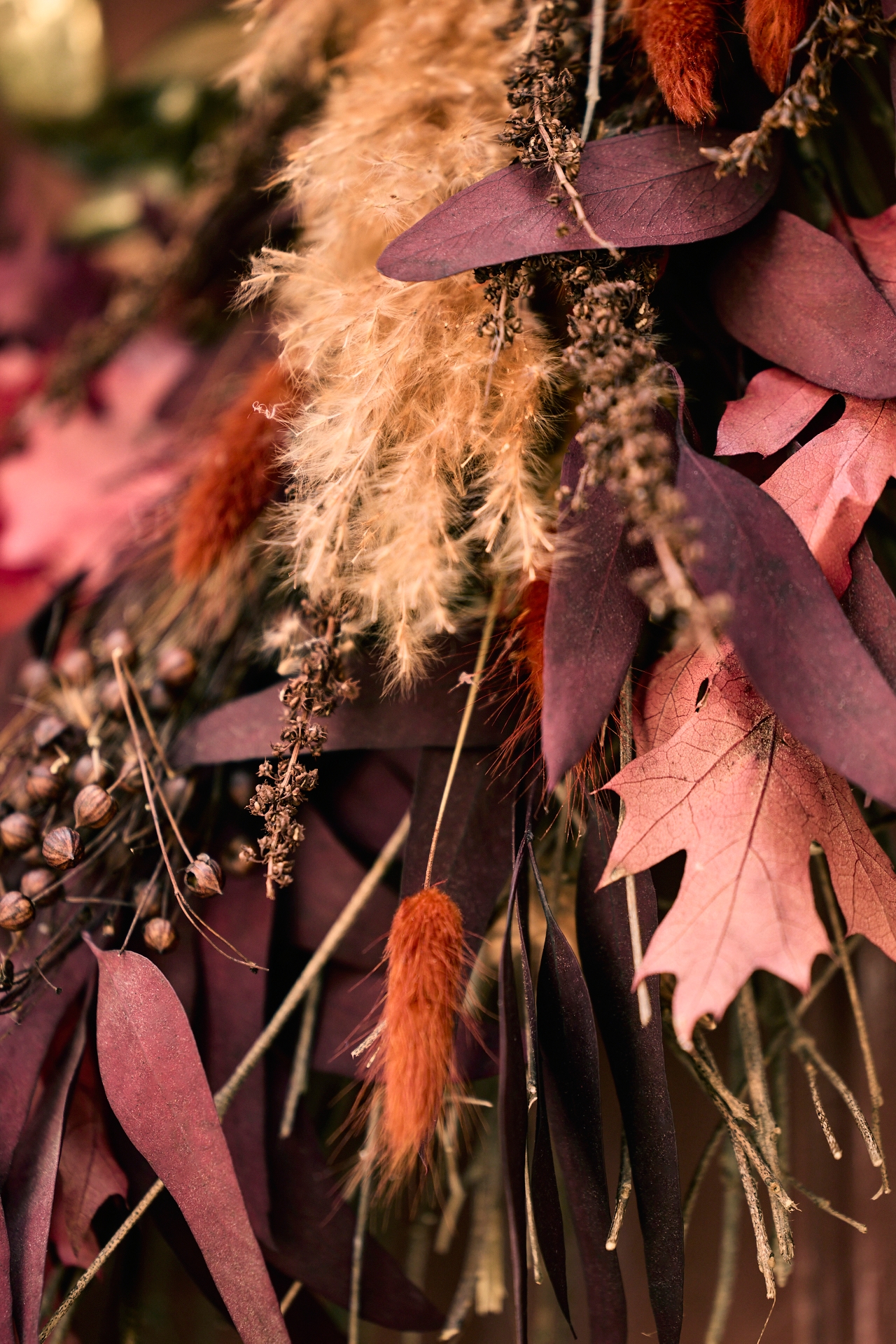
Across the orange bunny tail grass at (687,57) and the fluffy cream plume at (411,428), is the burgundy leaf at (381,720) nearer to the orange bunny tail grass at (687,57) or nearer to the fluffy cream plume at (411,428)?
the fluffy cream plume at (411,428)

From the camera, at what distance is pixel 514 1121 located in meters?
0.30

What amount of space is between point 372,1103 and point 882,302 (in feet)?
1.33

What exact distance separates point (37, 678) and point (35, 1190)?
27 cm

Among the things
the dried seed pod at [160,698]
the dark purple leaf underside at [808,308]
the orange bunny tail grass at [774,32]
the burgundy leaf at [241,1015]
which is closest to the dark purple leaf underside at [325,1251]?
the burgundy leaf at [241,1015]

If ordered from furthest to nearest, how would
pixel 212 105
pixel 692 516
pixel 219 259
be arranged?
pixel 212 105, pixel 219 259, pixel 692 516

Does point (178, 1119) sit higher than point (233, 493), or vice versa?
point (233, 493)

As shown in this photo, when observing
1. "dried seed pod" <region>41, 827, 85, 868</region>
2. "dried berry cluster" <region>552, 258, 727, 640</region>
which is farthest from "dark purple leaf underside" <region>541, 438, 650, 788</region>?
"dried seed pod" <region>41, 827, 85, 868</region>

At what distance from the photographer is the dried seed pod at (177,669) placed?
44 cm

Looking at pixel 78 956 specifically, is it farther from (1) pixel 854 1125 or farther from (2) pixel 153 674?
(1) pixel 854 1125

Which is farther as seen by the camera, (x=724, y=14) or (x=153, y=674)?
(x=153, y=674)

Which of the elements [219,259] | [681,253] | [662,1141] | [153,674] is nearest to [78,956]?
[153,674]

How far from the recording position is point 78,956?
413 millimetres

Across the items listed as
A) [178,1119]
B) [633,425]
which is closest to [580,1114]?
[178,1119]

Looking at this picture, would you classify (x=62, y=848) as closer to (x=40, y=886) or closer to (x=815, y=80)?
(x=40, y=886)
